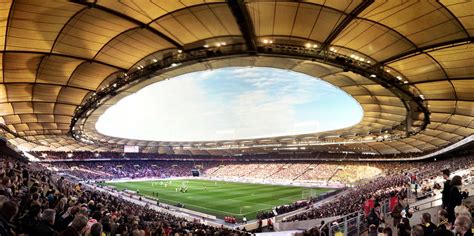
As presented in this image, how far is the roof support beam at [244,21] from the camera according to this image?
1014 cm

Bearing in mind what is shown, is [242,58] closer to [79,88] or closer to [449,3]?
[449,3]

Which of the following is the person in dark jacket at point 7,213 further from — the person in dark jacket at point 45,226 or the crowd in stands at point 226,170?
the crowd in stands at point 226,170

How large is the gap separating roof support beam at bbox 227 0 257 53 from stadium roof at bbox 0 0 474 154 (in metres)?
0.05

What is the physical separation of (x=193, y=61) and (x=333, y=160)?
55.7 m

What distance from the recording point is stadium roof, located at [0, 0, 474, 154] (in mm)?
10555

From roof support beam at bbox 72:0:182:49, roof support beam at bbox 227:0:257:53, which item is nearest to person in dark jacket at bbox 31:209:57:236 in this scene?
roof support beam at bbox 72:0:182:49

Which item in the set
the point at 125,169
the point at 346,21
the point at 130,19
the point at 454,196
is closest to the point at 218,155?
the point at 125,169

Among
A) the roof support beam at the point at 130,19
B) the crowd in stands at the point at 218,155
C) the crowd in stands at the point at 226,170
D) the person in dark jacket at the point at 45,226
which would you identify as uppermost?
the roof support beam at the point at 130,19

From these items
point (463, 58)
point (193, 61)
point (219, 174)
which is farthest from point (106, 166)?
point (463, 58)

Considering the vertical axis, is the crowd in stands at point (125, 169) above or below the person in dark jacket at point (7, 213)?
below

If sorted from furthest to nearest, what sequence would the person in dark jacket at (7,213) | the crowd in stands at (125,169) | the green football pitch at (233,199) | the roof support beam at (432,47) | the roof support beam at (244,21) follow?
the crowd in stands at (125,169) < the green football pitch at (233,199) < the roof support beam at (432,47) < the roof support beam at (244,21) < the person in dark jacket at (7,213)

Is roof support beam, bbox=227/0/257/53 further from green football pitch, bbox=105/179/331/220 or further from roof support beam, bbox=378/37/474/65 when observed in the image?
green football pitch, bbox=105/179/331/220

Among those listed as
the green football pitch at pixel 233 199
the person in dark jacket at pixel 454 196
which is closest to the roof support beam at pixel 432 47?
the person in dark jacket at pixel 454 196

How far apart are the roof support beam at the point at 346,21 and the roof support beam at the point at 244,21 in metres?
3.02
